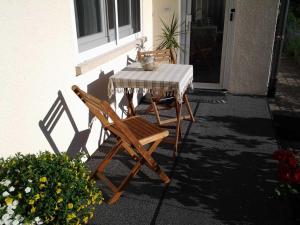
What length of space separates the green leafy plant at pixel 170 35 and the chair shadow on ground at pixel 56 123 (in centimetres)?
267

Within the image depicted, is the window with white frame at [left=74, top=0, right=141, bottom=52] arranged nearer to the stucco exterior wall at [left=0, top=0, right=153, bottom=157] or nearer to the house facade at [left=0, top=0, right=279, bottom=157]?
the house facade at [left=0, top=0, right=279, bottom=157]

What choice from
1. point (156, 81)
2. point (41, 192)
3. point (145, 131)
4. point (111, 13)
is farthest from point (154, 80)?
point (41, 192)

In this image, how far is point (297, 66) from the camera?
824 centimetres

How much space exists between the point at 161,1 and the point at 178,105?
9.55ft

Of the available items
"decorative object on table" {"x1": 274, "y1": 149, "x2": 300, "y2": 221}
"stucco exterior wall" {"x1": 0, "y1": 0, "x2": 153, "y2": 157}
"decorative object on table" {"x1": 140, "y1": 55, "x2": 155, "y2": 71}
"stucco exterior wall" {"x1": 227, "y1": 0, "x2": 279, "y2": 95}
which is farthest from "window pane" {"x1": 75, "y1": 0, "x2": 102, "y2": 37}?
"stucco exterior wall" {"x1": 227, "y1": 0, "x2": 279, "y2": 95}

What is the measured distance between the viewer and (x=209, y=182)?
9.20 feet

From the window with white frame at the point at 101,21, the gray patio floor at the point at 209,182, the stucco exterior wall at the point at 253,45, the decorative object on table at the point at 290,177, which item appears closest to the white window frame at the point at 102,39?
the window with white frame at the point at 101,21

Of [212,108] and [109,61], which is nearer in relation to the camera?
[109,61]

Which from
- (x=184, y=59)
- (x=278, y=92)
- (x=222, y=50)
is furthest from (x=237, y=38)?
(x=278, y=92)

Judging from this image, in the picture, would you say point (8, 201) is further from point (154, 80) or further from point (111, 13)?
point (111, 13)

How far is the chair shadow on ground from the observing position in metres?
2.48

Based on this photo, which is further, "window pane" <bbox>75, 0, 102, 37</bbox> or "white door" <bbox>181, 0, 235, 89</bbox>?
"white door" <bbox>181, 0, 235, 89</bbox>

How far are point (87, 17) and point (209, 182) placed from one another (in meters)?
2.27

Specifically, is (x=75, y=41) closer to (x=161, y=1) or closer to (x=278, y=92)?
(x=161, y=1)
